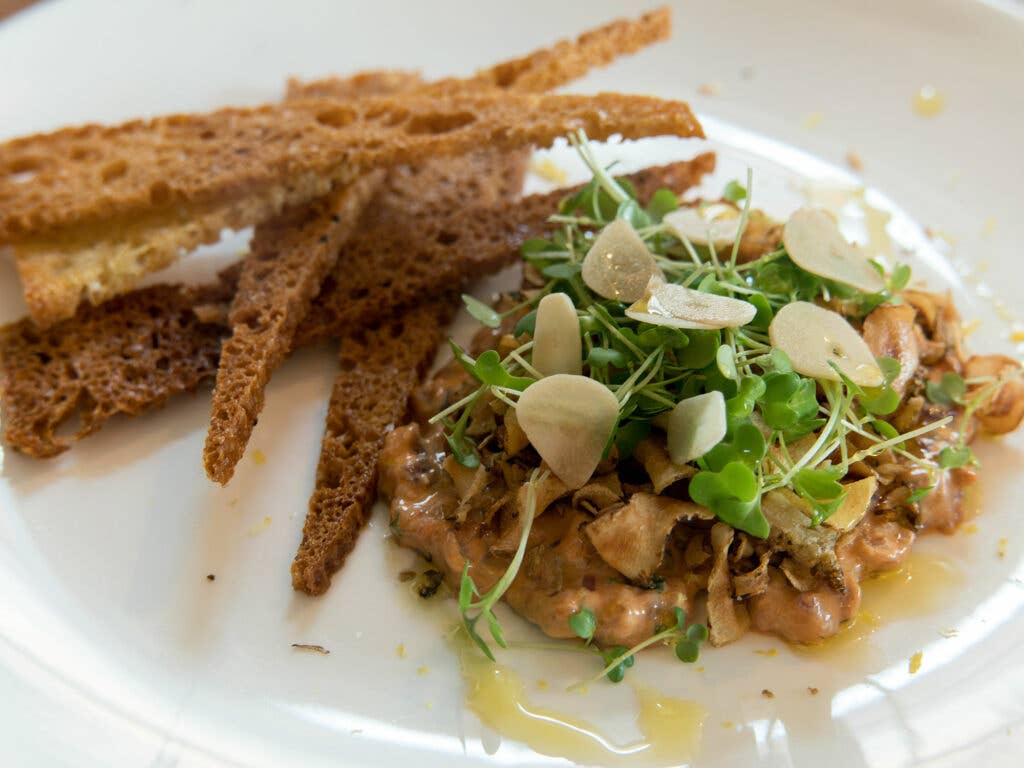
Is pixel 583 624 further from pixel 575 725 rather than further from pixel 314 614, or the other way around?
pixel 314 614

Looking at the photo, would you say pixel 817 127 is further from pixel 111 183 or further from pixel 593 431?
pixel 111 183

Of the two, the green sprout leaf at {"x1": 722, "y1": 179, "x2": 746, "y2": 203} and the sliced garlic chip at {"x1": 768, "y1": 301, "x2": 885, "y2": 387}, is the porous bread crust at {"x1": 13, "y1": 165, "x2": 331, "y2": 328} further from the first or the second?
the sliced garlic chip at {"x1": 768, "y1": 301, "x2": 885, "y2": 387}

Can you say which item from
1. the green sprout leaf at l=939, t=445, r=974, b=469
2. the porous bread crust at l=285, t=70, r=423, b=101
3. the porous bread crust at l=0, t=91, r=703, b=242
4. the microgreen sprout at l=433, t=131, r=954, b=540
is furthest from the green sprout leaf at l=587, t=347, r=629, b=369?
the porous bread crust at l=285, t=70, r=423, b=101

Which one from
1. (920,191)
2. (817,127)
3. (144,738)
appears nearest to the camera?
(144,738)

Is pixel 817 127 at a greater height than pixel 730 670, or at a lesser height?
greater

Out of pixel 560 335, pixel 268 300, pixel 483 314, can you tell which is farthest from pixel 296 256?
pixel 560 335

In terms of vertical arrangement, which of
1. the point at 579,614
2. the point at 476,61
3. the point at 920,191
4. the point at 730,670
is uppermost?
the point at 476,61

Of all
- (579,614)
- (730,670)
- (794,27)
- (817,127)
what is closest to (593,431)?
(579,614)

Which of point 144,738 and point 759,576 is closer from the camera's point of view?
point 144,738
